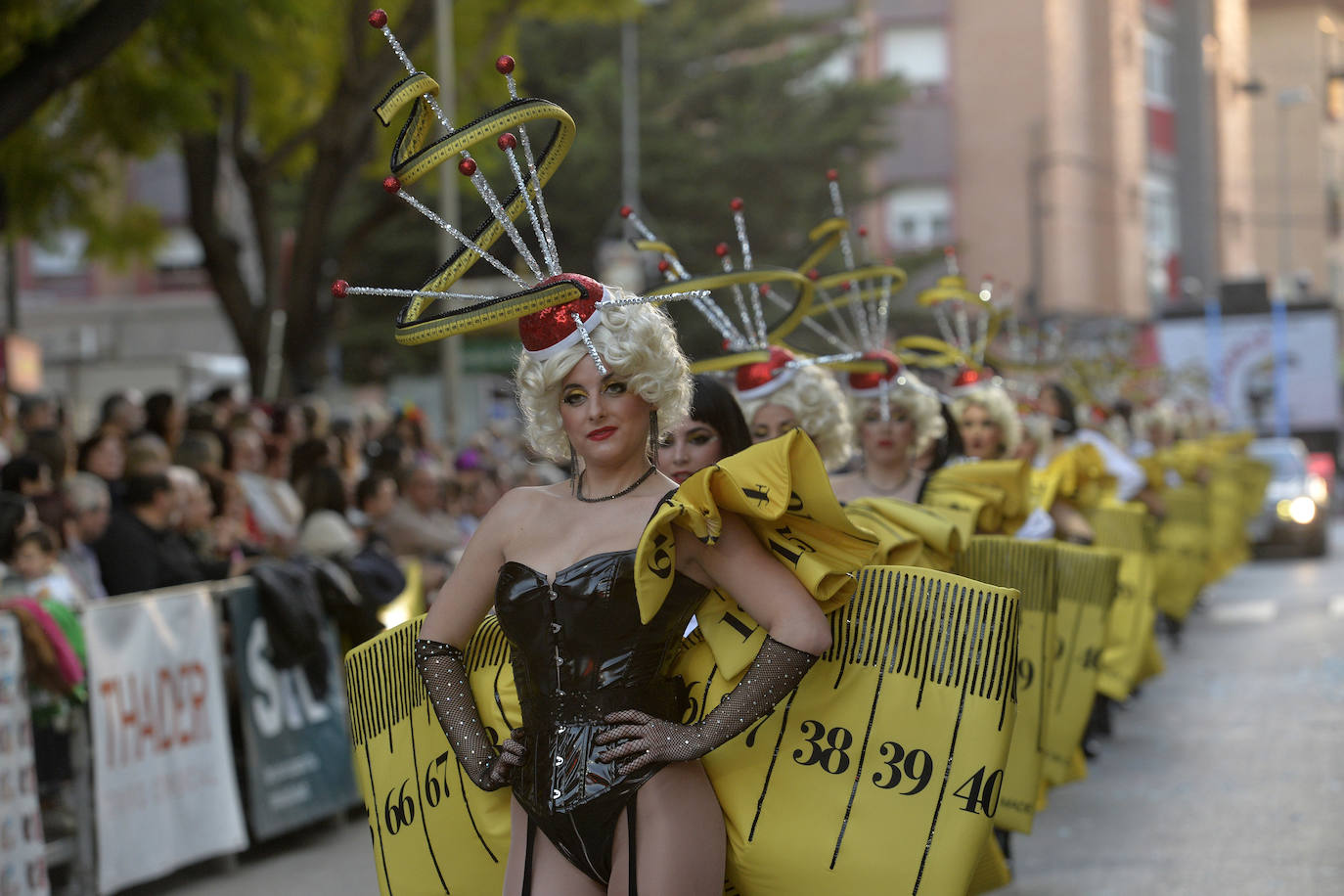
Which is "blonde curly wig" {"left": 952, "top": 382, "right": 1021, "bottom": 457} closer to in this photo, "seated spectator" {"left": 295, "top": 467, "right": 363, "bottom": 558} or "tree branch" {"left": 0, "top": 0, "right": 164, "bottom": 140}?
"seated spectator" {"left": 295, "top": 467, "right": 363, "bottom": 558}

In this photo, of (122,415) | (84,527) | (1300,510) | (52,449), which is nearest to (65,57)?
(52,449)

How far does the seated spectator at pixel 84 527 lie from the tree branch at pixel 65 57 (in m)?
1.95

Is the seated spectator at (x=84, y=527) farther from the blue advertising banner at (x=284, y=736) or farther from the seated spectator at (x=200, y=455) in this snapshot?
the seated spectator at (x=200, y=455)

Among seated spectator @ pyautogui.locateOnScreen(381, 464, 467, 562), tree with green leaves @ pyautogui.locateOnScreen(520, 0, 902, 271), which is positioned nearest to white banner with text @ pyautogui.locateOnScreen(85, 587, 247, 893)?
seated spectator @ pyautogui.locateOnScreen(381, 464, 467, 562)

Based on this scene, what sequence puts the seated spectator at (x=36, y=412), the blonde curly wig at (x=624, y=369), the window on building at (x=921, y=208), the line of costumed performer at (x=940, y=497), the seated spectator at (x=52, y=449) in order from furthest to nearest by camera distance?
the window on building at (x=921, y=208), the seated spectator at (x=36, y=412), the seated spectator at (x=52, y=449), the line of costumed performer at (x=940, y=497), the blonde curly wig at (x=624, y=369)

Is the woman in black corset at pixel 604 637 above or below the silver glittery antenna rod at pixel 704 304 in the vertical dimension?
below

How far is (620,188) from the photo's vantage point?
30.7m

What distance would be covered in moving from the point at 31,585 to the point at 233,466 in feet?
10.9

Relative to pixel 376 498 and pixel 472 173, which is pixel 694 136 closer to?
pixel 376 498

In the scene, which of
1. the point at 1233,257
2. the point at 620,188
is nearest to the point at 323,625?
Answer: the point at 620,188

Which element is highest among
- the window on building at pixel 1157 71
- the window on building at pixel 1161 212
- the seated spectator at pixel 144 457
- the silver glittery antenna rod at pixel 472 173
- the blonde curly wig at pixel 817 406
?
the window on building at pixel 1157 71

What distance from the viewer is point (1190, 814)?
25.8 feet

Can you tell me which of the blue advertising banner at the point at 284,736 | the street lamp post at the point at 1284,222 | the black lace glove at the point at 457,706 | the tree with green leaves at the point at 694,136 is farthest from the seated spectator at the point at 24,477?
the street lamp post at the point at 1284,222

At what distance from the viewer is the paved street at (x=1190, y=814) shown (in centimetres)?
664
